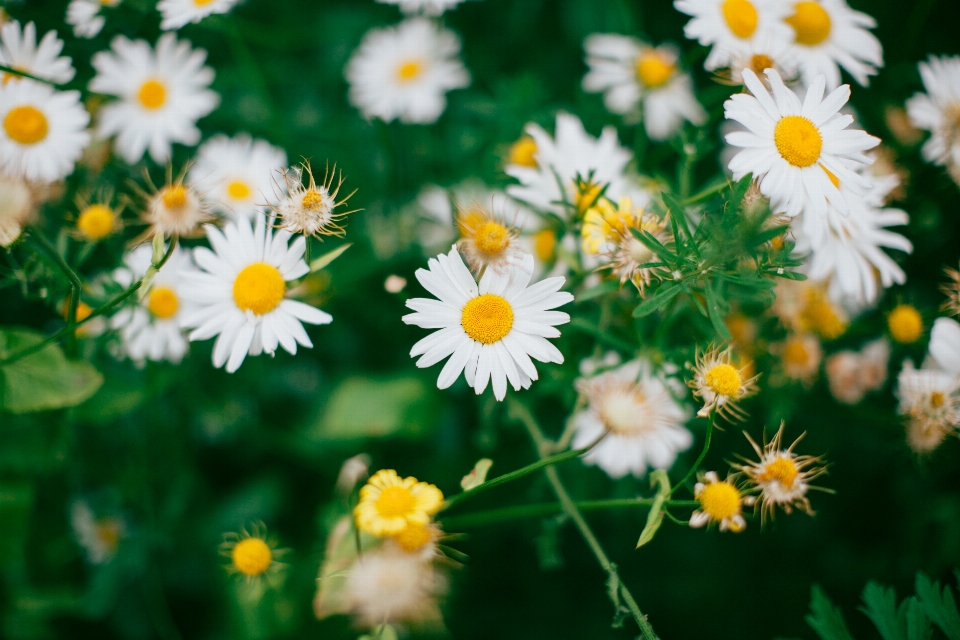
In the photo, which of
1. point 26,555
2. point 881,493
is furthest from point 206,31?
point 881,493

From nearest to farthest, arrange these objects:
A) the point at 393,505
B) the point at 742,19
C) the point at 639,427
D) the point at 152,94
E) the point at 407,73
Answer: the point at 393,505 < the point at 639,427 < the point at 742,19 < the point at 152,94 < the point at 407,73

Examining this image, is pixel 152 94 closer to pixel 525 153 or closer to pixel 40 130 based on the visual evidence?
pixel 40 130

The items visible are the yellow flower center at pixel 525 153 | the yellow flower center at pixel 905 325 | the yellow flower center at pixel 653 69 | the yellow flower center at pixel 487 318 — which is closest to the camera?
the yellow flower center at pixel 487 318

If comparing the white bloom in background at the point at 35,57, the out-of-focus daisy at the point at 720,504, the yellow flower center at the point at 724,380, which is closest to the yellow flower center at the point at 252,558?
the out-of-focus daisy at the point at 720,504

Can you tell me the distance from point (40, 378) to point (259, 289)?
2.19 feet

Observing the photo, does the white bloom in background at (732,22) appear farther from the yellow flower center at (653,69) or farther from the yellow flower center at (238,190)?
the yellow flower center at (238,190)

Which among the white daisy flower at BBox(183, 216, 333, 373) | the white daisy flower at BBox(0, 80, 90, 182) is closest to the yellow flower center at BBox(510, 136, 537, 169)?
the white daisy flower at BBox(183, 216, 333, 373)

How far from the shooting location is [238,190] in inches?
76.2

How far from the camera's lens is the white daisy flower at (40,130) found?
1.63m

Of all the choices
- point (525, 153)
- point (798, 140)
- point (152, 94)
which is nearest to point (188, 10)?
point (152, 94)

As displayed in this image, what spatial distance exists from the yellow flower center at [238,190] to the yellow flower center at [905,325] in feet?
6.29

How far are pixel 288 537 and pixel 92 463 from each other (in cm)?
70

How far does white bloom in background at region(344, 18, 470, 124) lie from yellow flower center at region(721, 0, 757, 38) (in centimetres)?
93

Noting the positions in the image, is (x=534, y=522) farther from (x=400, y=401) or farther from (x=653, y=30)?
(x=653, y=30)
